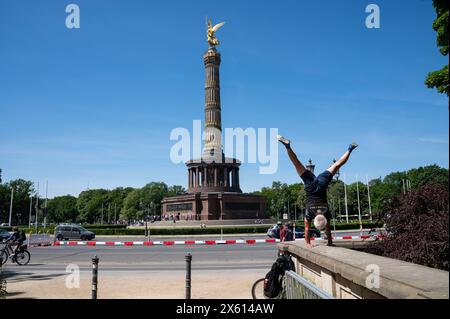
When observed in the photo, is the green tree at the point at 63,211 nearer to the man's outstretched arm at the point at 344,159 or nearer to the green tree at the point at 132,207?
the green tree at the point at 132,207

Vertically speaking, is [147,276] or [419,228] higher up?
[419,228]

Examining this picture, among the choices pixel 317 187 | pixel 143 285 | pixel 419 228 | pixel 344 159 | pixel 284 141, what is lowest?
pixel 143 285

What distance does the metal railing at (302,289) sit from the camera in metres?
3.25

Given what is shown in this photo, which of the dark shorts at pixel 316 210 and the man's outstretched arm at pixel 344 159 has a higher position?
the man's outstretched arm at pixel 344 159

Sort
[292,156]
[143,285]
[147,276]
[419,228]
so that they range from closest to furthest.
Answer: [292,156]
[419,228]
[143,285]
[147,276]

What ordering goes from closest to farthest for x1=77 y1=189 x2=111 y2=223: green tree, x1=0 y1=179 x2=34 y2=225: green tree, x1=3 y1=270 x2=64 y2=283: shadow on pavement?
x1=3 y1=270 x2=64 y2=283: shadow on pavement, x1=0 y1=179 x2=34 y2=225: green tree, x1=77 y1=189 x2=111 y2=223: green tree

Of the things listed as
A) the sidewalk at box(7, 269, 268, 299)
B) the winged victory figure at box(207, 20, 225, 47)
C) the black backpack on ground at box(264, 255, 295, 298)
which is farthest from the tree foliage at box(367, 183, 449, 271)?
the winged victory figure at box(207, 20, 225, 47)

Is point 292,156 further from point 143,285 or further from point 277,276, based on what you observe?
point 143,285

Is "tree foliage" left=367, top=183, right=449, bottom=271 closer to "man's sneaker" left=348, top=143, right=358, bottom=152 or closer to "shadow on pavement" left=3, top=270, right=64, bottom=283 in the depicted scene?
"man's sneaker" left=348, top=143, right=358, bottom=152

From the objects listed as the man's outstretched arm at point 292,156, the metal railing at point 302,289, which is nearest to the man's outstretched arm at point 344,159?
the man's outstretched arm at point 292,156

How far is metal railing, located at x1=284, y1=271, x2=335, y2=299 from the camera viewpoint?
3251mm

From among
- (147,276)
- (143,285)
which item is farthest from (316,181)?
(147,276)

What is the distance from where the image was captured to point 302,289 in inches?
155
